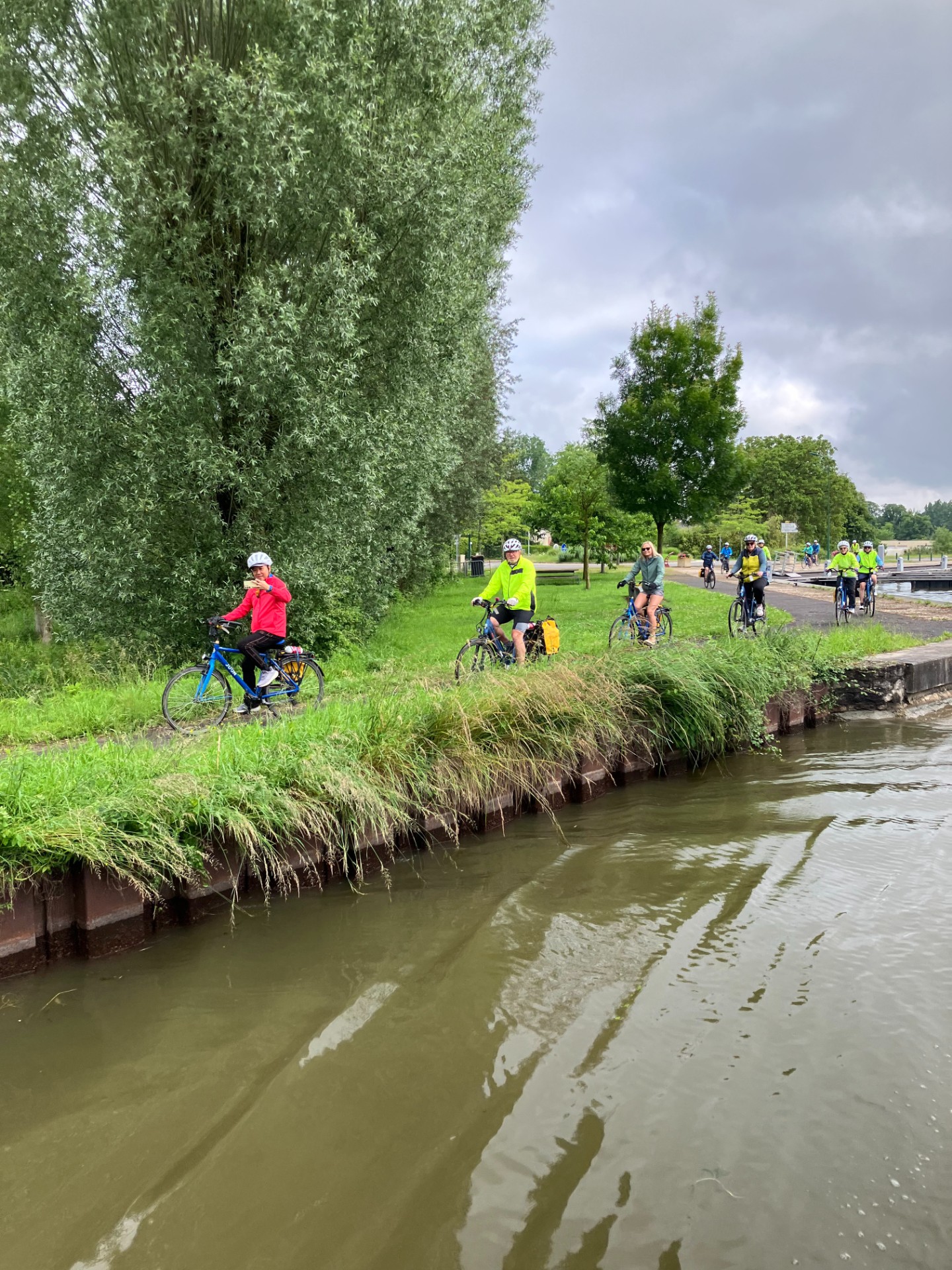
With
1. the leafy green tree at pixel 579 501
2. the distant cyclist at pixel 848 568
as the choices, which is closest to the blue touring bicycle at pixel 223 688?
the distant cyclist at pixel 848 568

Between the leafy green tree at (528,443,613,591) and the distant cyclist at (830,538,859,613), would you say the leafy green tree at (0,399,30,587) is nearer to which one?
the distant cyclist at (830,538,859,613)

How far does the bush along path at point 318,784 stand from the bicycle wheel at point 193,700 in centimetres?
180

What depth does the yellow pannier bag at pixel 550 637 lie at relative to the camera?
34.6 feet

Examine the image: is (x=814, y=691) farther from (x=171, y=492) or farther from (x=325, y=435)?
(x=171, y=492)

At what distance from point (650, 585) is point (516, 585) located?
11.9ft

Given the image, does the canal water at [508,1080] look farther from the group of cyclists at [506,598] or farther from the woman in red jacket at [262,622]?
the group of cyclists at [506,598]

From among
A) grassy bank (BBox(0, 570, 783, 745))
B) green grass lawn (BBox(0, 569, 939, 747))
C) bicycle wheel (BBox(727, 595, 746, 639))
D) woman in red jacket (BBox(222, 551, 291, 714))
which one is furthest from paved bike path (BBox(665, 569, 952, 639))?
woman in red jacket (BBox(222, 551, 291, 714))

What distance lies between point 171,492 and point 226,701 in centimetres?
428

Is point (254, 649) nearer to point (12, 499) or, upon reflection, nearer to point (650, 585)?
point (650, 585)

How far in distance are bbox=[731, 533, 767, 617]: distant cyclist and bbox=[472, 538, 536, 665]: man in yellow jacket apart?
602cm

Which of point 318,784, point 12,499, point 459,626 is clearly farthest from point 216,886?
point 12,499

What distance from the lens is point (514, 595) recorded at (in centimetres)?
1058

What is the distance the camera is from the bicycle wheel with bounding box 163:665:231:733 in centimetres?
845

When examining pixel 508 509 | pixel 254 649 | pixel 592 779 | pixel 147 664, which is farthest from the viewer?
pixel 508 509
